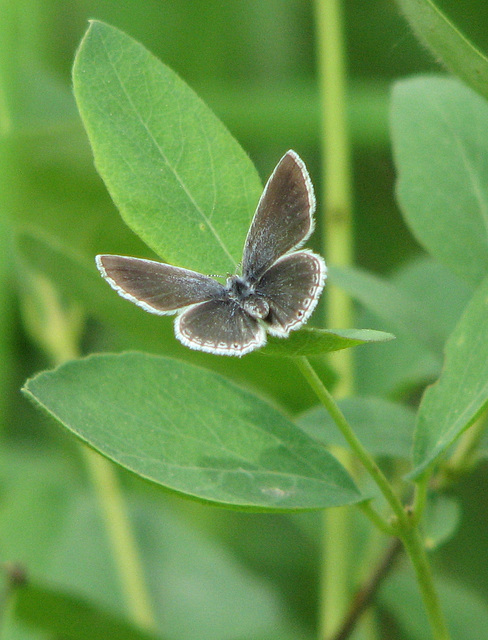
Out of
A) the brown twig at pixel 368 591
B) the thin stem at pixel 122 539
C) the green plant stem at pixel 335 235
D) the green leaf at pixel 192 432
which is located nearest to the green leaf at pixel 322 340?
the green leaf at pixel 192 432

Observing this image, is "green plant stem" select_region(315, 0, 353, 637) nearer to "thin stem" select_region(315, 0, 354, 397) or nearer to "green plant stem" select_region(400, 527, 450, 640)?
"thin stem" select_region(315, 0, 354, 397)

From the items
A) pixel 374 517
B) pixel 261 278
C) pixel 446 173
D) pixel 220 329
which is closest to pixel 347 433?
pixel 374 517

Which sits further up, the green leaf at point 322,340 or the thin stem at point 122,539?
the green leaf at point 322,340

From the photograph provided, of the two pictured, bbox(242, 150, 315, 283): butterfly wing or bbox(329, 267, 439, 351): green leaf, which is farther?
bbox(329, 267, 439, 351): green leaf

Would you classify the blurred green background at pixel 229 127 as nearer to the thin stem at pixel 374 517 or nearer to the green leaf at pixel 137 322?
the green leaf at pixel 137 322

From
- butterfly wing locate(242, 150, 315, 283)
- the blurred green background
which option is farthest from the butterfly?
the blurred green background
